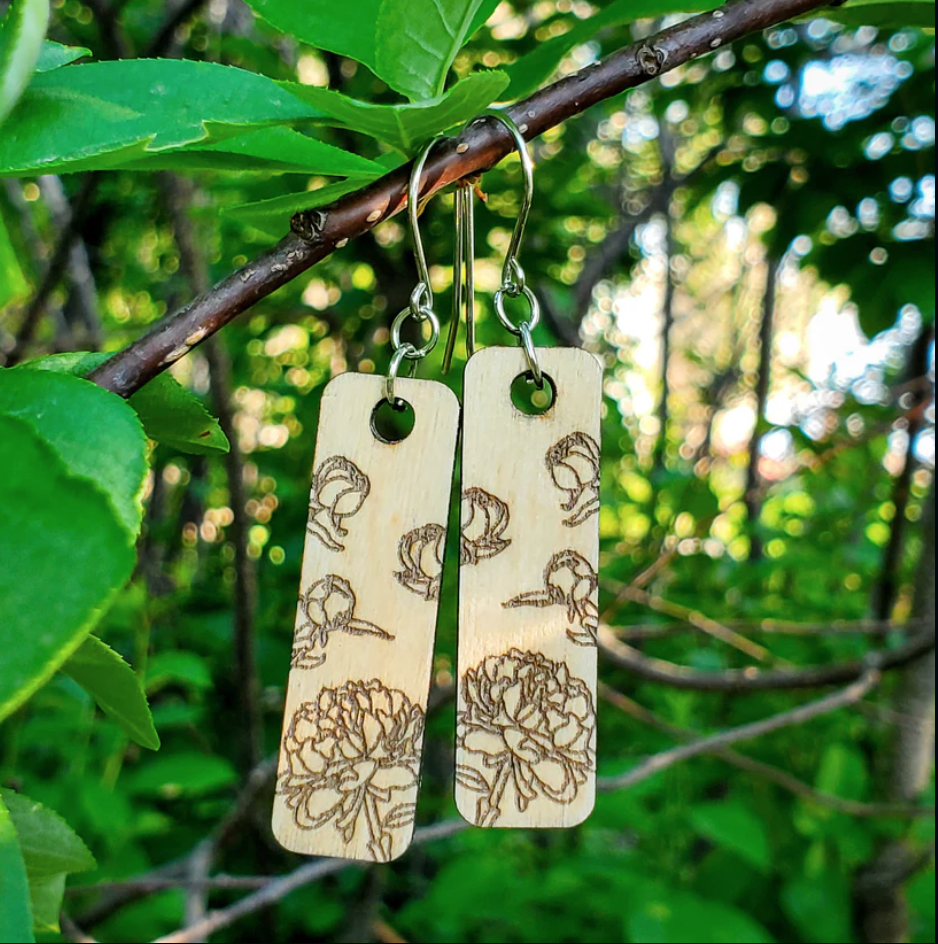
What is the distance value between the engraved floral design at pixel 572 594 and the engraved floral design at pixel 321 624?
0.08 m

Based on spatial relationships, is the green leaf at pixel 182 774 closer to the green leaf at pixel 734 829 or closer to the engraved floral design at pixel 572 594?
the green leaf at pixel 734 829

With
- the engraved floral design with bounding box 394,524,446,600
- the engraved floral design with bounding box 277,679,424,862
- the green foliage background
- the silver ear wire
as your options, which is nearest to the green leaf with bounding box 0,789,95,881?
the green foliage background

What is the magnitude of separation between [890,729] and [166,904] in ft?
3.20

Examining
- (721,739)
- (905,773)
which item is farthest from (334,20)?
(905,773)

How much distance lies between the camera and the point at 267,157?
0.38 m

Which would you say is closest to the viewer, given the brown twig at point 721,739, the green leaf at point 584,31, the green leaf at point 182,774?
the green leaf at point 584,31

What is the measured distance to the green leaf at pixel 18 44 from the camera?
0.30m

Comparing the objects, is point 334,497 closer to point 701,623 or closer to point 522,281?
point 522,281

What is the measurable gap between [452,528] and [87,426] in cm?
65

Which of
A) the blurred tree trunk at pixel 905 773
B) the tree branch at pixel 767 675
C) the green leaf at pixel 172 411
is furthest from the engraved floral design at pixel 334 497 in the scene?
the blurred tree trunk at pixel 905 773

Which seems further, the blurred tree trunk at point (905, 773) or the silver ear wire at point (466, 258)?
the blurred tree trunk at point (905, 773)

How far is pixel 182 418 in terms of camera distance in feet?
1.29

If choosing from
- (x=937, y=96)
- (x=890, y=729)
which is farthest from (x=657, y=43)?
(x=890, y=729)

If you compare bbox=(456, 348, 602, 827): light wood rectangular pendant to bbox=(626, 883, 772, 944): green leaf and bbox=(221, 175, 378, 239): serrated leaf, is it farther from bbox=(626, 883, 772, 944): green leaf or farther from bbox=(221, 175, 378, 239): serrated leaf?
bbox=(626, 883, 772, 944): green leaf
